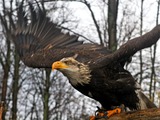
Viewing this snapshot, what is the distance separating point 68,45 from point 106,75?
193cm

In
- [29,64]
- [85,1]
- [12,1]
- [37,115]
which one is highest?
[12,1]

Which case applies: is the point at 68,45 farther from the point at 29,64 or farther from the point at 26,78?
the point at 26,78

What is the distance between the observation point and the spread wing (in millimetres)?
7321

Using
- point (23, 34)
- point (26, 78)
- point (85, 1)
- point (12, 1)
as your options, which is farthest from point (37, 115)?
point (23, 34)

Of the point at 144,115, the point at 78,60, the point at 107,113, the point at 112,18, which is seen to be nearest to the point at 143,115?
the point at 144,115

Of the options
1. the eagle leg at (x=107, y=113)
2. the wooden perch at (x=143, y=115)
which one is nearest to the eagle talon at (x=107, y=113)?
the eagle leg at (x=107, y=113)

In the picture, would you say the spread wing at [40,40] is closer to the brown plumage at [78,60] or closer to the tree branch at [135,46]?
the brown plumage at [78,60]

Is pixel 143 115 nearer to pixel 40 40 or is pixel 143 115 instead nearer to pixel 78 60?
pixel 78 60

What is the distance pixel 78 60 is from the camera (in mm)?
6375

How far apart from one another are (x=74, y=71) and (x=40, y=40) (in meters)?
2.30

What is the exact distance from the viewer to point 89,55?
22.0 feet

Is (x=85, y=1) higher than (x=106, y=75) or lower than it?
higher

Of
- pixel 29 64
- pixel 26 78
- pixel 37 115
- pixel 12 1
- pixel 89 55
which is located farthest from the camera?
pixel 37 115

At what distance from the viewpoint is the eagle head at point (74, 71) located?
18.9 feet
